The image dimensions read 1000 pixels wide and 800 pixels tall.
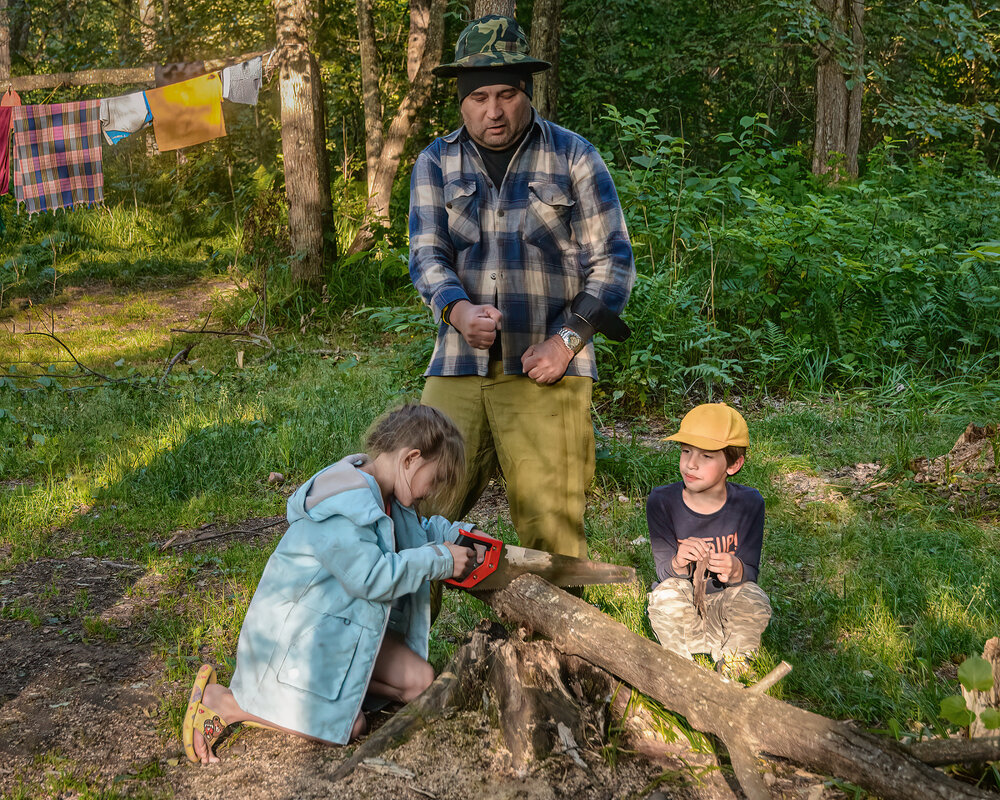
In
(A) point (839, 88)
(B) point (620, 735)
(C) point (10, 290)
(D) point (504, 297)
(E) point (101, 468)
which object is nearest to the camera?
(B) point (620, 735)

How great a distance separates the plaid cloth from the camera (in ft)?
33.8

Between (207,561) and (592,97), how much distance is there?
445 inches

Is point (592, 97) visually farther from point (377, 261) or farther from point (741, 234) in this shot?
point (741, 234)

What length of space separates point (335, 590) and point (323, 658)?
0.21 metres

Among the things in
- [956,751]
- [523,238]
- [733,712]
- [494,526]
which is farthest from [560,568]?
[494,526]

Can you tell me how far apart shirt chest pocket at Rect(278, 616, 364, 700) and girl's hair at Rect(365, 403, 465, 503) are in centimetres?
52

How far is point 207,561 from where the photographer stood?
14.9 ft

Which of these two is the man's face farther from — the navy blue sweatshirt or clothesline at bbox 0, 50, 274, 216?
clothesline at bbox 0, 50, 274, 216

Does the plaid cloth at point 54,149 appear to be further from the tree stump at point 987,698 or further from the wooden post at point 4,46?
the tree stump at point 987,698

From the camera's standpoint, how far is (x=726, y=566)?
299 cm

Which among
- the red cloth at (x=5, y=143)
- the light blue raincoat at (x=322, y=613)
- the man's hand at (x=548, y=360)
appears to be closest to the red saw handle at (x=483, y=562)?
the light blue raincoat at (x=322, y=613)

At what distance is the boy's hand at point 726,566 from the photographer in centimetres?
299

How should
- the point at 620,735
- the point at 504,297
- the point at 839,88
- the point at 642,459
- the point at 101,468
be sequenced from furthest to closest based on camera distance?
the point at 839,88
the point at 101,468
the point at 642,459
the point at 504,297
the point at 620,735

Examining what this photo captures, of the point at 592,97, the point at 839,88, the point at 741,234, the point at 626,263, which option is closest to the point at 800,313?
the point at 741,234
